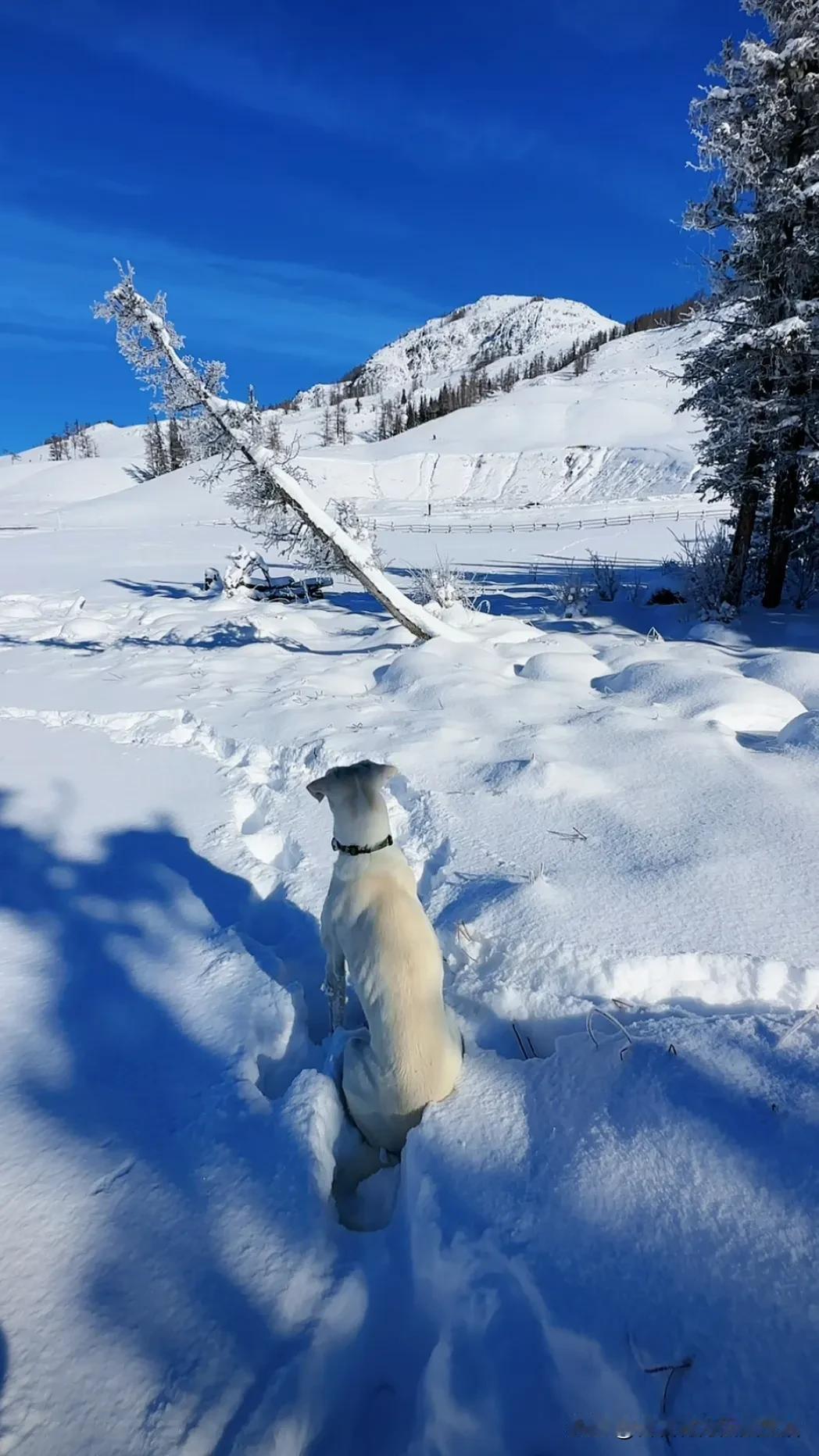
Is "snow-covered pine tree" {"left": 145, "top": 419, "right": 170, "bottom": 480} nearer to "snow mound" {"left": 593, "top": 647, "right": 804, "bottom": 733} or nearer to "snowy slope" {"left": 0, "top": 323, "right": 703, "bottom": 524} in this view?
"snowy slope" {"left": 0, "top": 323, "right": 703, "bottom": 524}

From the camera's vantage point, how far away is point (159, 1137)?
2.32m

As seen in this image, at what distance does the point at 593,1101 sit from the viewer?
2.18 m

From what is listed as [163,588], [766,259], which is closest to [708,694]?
[766,259]

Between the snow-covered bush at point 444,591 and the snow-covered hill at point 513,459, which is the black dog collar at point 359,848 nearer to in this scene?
the snow-covered bush at point 444,591

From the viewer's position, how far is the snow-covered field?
160 cm

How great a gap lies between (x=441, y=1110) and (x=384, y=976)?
1.77ft

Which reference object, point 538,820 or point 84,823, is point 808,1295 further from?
point 84,823

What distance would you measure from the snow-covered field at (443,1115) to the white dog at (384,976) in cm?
14

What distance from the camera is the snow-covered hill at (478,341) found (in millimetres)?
141000

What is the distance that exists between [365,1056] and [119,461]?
96.8 metres

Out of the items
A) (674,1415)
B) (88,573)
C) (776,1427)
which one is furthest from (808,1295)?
(88,573)

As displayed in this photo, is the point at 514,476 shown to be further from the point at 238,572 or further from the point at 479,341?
the point at 479,341

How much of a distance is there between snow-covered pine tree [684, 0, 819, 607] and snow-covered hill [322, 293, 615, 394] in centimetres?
12922

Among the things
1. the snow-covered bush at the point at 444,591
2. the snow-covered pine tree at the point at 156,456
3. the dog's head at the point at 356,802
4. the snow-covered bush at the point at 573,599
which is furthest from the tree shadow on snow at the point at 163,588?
the snow-covered pine tree at the point at 156,456
